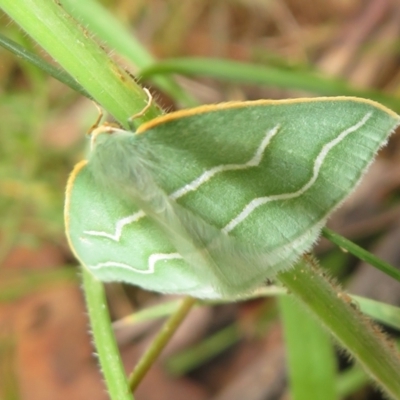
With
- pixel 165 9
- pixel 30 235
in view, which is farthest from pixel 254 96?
pixel 30 235

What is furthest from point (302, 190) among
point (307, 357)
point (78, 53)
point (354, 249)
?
point (307, 357)

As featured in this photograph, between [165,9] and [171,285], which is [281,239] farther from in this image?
[165,9]

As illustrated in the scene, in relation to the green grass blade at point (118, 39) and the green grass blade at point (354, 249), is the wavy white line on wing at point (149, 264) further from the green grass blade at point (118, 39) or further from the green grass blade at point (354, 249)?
the green grass blade at point (118, 39)

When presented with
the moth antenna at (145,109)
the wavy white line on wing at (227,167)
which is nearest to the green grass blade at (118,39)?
the wavy white line on wing at (227,167)

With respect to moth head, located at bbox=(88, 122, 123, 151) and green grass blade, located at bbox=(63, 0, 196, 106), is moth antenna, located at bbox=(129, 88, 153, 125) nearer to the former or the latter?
moth head, located at bbox=(88, 122, 123, 151)

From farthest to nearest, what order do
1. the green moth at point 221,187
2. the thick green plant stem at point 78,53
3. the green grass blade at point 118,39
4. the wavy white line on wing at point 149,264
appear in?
the green grass blade at point 118,39 → the wavy white line on wing at point 149,264 → the green moth at point 221,187 → the thick green plant stem at point 78,53

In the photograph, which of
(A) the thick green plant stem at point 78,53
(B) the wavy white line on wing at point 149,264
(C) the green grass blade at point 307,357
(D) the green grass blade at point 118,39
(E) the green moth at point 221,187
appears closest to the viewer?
(A) the thick green plant stem at point 78,53

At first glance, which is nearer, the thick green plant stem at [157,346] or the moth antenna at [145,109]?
the moth antenna at [145,109]
